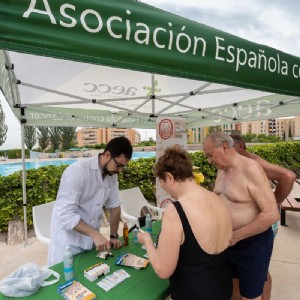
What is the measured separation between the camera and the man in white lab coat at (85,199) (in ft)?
6.49

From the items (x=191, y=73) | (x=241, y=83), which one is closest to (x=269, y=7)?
(x=241, y=83)

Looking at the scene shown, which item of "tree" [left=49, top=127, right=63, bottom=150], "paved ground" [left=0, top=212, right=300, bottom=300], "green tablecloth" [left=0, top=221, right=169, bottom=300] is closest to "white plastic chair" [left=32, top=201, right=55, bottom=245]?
"paved ground" [left=0, top=212, right=300, bottom=300]

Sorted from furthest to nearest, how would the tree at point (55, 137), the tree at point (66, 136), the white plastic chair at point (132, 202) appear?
the tree at point (66, 136)
the tree at point (55, 137)
the white plastic chair at point (132, 202)

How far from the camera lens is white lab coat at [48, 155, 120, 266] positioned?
1.98 metres

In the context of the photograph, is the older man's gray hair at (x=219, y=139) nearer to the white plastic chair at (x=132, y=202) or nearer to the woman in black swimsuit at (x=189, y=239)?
the woman in black swimsuit at (x=189, y=239)

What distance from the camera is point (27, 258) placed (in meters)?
4.04

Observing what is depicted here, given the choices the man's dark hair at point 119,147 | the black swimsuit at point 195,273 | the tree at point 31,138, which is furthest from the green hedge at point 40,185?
the tree at point 31,138

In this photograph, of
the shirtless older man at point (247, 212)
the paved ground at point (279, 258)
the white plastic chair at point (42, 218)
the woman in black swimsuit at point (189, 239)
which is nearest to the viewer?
the woman in black swimsuit at point (189, 239)

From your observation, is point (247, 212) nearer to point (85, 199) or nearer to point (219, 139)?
point (219, 139)

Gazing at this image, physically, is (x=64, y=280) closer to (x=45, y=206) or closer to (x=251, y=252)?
(x=251, y=252)

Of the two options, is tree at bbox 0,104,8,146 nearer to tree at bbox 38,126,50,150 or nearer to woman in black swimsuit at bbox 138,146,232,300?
tree at bbox 38,126,50,150

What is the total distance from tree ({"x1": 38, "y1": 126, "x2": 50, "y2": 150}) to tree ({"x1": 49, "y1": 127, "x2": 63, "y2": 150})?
0.77m

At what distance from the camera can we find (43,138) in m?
47.8

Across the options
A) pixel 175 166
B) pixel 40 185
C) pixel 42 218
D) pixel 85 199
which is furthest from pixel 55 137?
pixel 175 166
